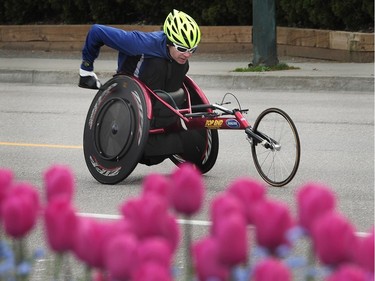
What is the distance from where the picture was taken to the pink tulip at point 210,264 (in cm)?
227

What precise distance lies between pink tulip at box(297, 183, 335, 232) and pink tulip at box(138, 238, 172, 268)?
1.27ft

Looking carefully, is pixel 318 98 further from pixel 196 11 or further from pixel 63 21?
pixel 63 21

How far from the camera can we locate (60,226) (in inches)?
94.0

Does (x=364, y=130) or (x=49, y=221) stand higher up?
(x=49, y=221)

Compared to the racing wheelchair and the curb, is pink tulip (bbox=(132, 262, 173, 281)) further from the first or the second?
the curb

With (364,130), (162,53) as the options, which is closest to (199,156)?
(162,53)

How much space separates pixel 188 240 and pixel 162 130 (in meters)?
6.18

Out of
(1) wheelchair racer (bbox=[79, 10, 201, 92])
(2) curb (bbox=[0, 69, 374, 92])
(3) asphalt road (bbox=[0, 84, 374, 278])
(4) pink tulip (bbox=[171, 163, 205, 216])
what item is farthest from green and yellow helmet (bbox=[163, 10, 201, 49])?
(2) curb (bbox=[0, 69, 374, 92])

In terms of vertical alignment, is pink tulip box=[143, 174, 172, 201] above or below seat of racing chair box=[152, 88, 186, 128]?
above

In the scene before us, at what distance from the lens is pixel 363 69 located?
1712cm

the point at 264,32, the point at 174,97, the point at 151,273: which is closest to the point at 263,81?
the point at 264,32

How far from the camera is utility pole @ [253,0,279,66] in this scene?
1761cm

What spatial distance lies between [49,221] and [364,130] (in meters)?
9.90

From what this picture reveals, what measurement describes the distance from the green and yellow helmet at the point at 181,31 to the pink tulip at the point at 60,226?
20.6ft
